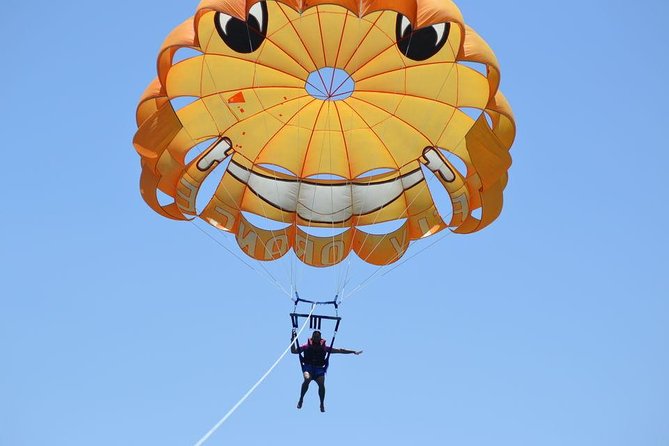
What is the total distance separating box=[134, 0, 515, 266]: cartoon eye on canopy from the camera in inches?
614

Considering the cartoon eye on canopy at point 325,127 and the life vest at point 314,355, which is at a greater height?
the cartoon eye on canopy at point 325,127

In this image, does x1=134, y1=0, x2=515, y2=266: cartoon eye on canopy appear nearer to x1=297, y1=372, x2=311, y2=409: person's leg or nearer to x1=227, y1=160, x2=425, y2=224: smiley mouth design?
x1=227, y1=160, x2=425, y2=224: smiley mouth design

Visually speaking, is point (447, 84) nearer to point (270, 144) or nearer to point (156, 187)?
point (270, 144)

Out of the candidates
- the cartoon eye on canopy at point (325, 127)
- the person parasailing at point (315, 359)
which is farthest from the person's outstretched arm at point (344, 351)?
the cartoon eye on canopy at point (325, 127)

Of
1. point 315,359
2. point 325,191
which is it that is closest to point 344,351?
point 315,359

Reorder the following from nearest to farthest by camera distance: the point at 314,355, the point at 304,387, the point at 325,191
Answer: the point at 304,387 → the point at 314,355 → the point at 325,191

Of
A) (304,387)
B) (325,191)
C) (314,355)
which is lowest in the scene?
(304,387)

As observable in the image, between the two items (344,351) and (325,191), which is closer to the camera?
(344,351)

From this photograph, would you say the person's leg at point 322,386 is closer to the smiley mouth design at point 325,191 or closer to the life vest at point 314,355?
the life vest at point 314,355

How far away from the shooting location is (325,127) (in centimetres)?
1727

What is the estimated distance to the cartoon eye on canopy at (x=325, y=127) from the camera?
51.1 ft

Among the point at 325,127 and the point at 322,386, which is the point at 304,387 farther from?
the point at 325,127

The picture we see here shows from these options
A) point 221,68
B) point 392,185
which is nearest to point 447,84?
point 392,185

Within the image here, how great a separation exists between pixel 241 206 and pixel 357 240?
6.81 ft
